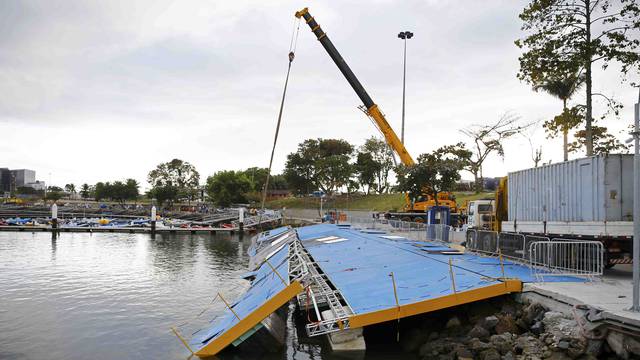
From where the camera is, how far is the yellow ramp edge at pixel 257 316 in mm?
11188

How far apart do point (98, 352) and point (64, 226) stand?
6531cm

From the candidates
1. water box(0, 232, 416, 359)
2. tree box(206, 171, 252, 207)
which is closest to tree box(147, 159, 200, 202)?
tree box(206, 171, 252, 207)

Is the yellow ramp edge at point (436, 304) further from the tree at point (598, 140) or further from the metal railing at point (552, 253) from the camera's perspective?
the tree at point (598, 140)

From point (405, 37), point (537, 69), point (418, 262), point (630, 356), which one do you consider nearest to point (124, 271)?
point (418, 262)

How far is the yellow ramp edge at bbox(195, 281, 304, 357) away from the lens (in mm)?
11188

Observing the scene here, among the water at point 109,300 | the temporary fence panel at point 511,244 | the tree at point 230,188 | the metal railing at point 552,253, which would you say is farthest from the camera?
the tree at point 230,188

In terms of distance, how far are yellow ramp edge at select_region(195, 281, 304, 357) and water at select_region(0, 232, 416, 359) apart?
5.21ft

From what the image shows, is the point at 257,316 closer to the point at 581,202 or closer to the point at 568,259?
the point at 568,259

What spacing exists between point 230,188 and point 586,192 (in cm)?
9817

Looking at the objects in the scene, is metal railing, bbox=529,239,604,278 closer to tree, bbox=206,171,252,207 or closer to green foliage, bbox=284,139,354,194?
green foliage, bbox=284,139,354,194

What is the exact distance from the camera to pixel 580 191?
1586 cm

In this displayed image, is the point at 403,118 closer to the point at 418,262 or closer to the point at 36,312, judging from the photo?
the point at 418,262

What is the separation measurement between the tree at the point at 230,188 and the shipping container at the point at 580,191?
307 feet

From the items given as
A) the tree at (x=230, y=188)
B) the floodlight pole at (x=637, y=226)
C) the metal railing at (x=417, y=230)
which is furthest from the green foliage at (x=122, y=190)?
the floodlight pole at (x=637, y=226)
